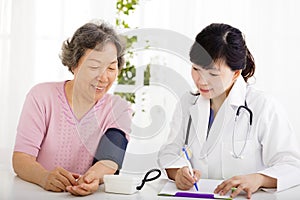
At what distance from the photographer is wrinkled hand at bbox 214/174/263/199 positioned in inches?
52.0

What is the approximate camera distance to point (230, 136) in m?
1.59

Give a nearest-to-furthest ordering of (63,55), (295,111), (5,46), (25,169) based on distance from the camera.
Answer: (25,169), (63,55), (295,111), (5,46)

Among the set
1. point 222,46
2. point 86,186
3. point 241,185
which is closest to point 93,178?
point 86,186

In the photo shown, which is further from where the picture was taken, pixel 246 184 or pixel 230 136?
pixel 230 136

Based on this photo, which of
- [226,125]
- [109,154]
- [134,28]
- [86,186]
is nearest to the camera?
[86,186]

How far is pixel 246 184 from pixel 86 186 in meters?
0.44

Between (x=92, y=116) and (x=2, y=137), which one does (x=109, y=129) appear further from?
(x=2, y=137)

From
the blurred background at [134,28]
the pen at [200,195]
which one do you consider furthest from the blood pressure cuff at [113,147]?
the blurred background at [134,28]

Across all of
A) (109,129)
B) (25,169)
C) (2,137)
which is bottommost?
(2,137)

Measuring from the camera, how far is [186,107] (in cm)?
163

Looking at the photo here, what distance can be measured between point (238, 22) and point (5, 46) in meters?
1.25

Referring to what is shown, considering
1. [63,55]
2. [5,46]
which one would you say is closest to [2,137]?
[5,46]

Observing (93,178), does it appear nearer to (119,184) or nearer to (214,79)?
(119,184)

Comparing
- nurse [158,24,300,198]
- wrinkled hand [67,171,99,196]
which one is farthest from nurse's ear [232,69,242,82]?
wrinkled hand [67,171,99,196]
